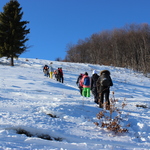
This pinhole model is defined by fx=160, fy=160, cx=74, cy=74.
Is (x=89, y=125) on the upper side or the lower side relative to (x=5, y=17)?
lower

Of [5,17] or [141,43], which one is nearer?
[5,17]

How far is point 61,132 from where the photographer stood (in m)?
3.45

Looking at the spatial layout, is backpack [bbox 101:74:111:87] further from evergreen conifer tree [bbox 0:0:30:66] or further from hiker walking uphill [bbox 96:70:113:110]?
evergreen conifer tree [bbox 0:0:30:66]

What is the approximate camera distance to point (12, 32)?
Result: 2208cm

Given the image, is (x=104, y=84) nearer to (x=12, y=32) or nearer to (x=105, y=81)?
(x=105, y=81)

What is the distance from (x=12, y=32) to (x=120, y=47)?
28.4 metres

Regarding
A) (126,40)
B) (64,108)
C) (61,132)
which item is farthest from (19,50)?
(126,40)

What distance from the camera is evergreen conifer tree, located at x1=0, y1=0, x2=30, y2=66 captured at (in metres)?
21.9

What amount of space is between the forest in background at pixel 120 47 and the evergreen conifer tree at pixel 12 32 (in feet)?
75.6

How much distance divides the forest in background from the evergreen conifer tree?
907 inches

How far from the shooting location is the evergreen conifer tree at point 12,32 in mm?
21875

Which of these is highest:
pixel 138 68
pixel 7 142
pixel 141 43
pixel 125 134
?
pixel 141 43

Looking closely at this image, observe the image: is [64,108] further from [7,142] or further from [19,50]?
[19,50]

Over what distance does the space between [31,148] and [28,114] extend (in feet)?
5.94
